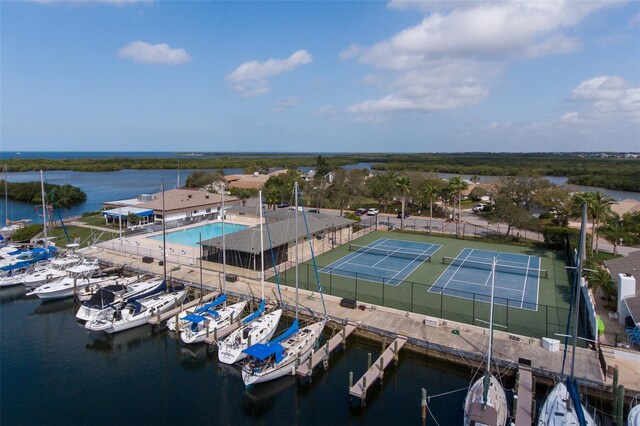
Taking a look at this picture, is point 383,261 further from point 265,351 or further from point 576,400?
point 576,400

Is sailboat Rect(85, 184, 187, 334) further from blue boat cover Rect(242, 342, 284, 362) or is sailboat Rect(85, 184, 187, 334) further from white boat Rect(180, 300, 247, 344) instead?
blue boat cover Rect(242, 342, 284, 362)

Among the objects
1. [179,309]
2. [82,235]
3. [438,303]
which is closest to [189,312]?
[179,309]

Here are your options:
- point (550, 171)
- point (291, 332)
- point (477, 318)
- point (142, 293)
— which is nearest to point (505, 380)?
point (477, 318)

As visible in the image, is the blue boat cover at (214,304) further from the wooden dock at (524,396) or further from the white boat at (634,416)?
the white boat at (634,416)

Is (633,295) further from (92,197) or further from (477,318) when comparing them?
(92,197)

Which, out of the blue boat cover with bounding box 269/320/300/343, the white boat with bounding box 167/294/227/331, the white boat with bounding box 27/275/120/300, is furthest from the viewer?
the white boat with bounding box 27/275/120/300

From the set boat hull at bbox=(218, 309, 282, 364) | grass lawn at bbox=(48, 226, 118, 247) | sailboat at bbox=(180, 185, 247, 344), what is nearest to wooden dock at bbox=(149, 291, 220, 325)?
sailboat at bbox=(180, 185, 247, 344)
